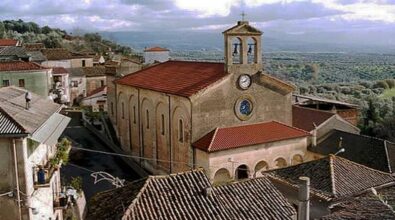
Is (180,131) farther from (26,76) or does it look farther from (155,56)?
(155,56)

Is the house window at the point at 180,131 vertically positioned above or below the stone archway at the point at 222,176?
above

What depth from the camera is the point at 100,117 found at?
47500 millimetres

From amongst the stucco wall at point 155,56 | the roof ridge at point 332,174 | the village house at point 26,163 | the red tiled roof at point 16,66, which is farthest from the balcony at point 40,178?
the stucco wall at point 155,56

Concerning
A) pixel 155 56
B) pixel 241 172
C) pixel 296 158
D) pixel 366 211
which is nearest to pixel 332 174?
pixel 366 211

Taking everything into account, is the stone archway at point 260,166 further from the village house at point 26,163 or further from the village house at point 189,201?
the village house at point 26,163

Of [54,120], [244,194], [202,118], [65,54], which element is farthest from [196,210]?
[65,54]

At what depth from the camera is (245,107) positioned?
3228 centimetres

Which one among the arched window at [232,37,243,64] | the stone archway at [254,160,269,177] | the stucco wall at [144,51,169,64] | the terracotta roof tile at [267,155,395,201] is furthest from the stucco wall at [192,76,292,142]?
the stucco wall at [144,51,169,64]

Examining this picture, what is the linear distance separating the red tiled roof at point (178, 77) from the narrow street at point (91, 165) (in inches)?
232

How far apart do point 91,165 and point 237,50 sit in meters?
13.4

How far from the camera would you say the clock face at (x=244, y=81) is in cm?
3186

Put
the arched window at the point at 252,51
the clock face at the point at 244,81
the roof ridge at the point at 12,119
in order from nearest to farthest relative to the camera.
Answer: the roof ridge at the point at 12,119, the clock face at the point at 244,81, the arched window at the point at 252,51

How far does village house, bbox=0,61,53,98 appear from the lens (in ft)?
119

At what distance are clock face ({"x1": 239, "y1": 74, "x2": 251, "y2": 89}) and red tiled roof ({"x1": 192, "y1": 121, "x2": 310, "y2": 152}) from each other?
2.74 metres
